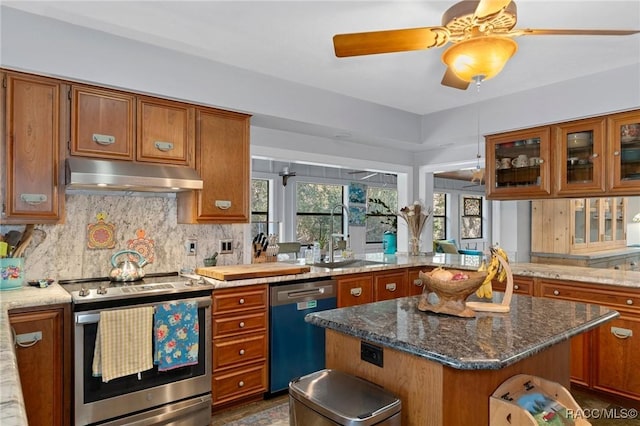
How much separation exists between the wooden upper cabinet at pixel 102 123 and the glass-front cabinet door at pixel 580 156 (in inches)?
134

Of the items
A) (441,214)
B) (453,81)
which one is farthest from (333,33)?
(441,214)

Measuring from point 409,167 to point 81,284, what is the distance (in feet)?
11.9

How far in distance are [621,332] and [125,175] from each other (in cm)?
350

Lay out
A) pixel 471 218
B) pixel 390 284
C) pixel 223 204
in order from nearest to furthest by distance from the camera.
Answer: pixel 223 204
pixel 390 284
pixel 471 218

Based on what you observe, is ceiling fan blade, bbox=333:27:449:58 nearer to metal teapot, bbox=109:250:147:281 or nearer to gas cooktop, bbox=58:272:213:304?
gas cooktop, bbox=58:272:213:304

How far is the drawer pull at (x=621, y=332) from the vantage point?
9.40 ft

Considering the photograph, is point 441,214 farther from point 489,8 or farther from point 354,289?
point 489,8

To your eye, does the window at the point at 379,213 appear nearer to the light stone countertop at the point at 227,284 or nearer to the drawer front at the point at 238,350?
the light stone countertop at the point at 227,284

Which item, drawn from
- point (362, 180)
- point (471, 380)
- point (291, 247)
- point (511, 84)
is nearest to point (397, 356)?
point (471, 380)

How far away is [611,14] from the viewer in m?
2.32

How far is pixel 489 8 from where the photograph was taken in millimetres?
1563

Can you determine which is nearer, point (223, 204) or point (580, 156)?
point (223, 204)

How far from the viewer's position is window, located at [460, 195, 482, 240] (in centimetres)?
949

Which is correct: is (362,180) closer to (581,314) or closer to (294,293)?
(294,293)
